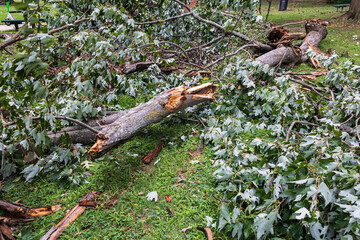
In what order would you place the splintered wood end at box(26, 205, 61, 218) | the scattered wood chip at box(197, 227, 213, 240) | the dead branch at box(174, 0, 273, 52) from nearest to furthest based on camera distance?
the scattered wood chip at box(197, 227, 213, 240) < the splintered wood end at box(26, 205, 61, 218) < the dead branch at box(174, 0, 273, 52)

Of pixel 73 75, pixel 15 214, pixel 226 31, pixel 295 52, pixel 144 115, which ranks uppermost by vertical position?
pixel 226 31

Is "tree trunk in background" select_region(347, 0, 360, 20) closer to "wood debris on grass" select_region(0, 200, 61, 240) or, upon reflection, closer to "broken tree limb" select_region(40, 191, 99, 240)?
"broken tree limb" select_region(40, 191, 99, 240)

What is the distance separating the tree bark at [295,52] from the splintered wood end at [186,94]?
58.4 inches

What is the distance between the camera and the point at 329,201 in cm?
160

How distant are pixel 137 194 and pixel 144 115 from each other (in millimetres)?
854

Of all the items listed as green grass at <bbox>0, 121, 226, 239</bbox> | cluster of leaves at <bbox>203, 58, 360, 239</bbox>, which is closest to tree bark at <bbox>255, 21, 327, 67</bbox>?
cluster of leaves at <bbox>203, 58, 360, 239</bbox>

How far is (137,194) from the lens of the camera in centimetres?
244

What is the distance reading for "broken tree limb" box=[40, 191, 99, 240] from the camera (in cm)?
197

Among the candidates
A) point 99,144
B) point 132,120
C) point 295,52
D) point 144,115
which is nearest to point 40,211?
point 99,144

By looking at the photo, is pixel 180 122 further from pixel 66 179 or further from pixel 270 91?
pixel 66 179

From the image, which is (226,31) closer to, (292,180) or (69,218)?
(292,180)

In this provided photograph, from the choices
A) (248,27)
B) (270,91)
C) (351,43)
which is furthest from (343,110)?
(351,43)

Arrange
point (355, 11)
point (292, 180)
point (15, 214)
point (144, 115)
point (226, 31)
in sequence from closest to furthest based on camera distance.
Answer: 1. point (292, 180)
2. point (15, 214)
3. point (144, 115)
4. point (226, 31)
5. point (355, 11)

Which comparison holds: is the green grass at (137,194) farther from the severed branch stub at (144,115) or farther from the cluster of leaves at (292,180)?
the severed branch stub at (144,115)
